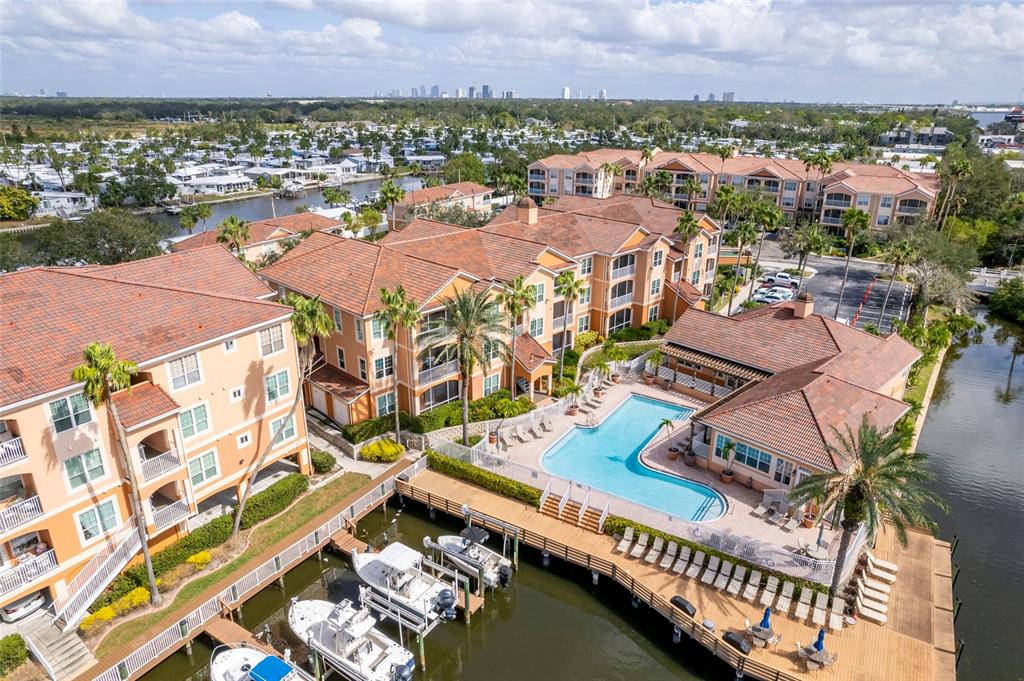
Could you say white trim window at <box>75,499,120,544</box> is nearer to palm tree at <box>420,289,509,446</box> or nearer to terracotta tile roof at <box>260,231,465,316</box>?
terracotta tile roof at <box>260,231,465,316</box>

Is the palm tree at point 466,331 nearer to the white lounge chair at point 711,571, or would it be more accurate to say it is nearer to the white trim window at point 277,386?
the white trim window at point 277,386

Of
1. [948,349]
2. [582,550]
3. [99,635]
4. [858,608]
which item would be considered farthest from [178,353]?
[948,349]

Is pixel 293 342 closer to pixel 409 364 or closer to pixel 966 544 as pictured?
pixel 409 364

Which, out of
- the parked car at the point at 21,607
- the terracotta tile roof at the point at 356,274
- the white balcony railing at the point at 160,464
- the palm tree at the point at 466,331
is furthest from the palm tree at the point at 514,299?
the parked car at the point at 21,607

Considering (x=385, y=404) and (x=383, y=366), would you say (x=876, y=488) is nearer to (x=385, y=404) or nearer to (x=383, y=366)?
(x=383, y=366)

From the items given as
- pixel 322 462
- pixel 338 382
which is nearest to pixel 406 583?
pixel 322 462
